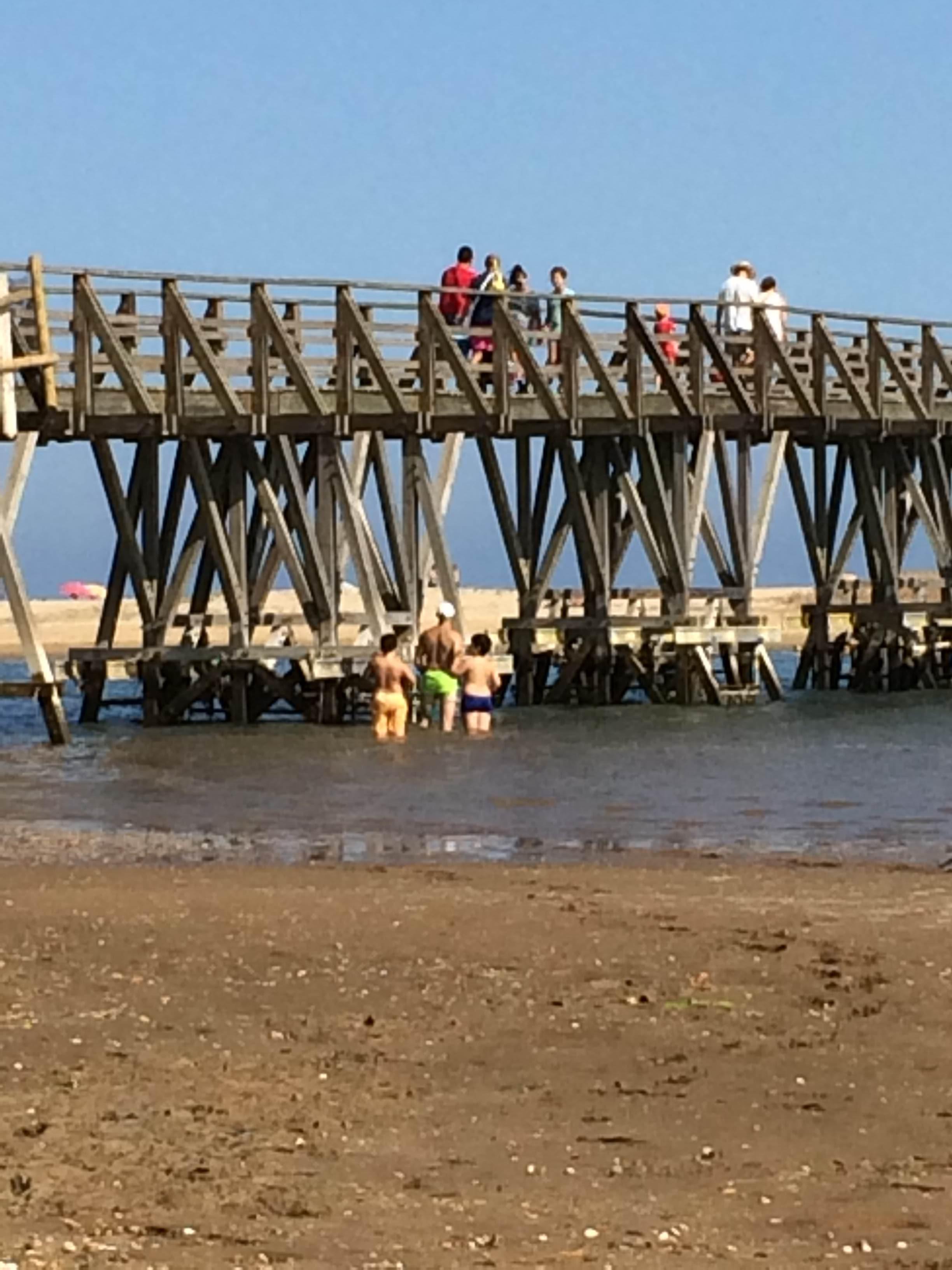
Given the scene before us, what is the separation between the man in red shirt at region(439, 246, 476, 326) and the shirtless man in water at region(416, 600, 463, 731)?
3636 millimetres

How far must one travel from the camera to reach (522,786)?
60.3 ft

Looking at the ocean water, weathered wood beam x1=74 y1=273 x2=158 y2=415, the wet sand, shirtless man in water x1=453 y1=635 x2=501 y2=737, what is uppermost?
weathered wood beam x1=74 y1=273 x2=158 y2=415

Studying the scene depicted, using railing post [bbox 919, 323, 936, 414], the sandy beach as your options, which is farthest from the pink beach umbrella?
railing post [bbox 919, 323, 936, 414]

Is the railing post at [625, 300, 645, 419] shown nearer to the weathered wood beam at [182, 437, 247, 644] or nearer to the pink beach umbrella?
the weathered wood beam at [182, 437, 247, 644]

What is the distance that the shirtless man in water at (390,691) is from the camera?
2306cm

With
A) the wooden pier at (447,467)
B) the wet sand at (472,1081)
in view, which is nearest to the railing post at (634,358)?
the wooden pier at (447,467)

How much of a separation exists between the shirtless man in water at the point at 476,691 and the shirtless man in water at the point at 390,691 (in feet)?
1.57

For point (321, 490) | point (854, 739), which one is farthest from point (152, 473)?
point (854, 739)

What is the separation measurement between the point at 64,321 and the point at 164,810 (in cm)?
724

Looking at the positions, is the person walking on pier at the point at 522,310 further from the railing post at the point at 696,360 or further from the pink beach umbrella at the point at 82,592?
the pink beach umbrella at the point at 82,592

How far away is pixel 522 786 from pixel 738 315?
12.9 m

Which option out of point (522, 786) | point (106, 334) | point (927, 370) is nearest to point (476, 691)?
point (106, 334)

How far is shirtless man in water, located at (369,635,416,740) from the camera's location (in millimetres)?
23062

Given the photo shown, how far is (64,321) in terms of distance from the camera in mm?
22797
